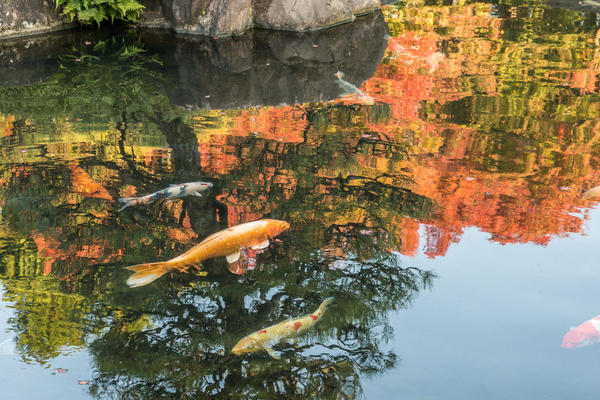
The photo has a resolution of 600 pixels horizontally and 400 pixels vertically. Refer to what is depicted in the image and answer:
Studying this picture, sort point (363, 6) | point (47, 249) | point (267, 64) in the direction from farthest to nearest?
point (363, 6) < point (267, 64) < point (47, 249)

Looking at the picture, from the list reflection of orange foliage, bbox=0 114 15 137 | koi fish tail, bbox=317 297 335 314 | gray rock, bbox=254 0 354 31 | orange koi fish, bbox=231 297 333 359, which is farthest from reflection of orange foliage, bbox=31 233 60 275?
gray rock, bbox=254 0 354 31

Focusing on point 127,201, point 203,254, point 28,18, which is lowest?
point 203,254

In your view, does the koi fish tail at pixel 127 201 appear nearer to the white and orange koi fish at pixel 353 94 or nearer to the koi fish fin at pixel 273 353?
the koi fish fin at pixel 273 353

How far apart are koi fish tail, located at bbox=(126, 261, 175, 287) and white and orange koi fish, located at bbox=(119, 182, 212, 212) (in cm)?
92

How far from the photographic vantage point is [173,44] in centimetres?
952

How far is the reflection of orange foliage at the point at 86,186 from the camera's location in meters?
5.21

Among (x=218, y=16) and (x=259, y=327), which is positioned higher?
(x=218, y=16)

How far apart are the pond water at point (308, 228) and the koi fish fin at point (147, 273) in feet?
0.29

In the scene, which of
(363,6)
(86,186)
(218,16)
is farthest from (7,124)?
(363,6)

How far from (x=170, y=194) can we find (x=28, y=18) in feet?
21.9

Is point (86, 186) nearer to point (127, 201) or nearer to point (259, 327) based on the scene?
point (127, 201)

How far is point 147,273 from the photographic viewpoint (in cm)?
423

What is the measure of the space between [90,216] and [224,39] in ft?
Answer: 18.4

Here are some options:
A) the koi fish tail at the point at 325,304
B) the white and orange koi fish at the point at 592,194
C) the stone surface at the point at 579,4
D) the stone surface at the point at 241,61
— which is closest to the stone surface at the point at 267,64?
the stone surface at the point at 241,61
